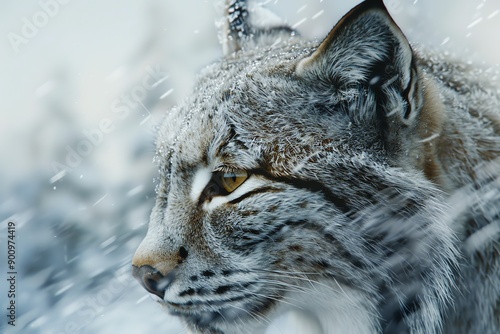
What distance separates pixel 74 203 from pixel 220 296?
1.27 meters

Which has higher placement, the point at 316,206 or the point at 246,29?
the point at 246,29

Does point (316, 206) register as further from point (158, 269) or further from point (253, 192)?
point (158, 269)

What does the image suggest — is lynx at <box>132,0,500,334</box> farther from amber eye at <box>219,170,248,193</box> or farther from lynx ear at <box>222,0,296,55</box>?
lynx ear at <box>222,0,296,55</box>

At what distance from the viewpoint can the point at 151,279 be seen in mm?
1150

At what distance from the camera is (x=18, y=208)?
2.09 meters

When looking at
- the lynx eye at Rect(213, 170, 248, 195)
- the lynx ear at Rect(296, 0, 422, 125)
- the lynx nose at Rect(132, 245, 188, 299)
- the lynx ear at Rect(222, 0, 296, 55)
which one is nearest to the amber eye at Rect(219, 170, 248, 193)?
the lynx eye at Rect(213, 170, 248, 195)

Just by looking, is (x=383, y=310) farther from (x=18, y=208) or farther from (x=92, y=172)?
(x=18, y=208)

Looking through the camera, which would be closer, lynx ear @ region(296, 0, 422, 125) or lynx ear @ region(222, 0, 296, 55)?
lynx ear @ region(296, 0, 422, 125)

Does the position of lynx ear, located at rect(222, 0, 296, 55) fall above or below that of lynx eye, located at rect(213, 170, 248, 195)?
above

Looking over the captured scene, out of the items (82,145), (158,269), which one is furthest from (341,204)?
(82,145)

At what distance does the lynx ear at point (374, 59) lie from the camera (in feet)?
3.31

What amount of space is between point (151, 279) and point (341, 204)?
47 centimetres

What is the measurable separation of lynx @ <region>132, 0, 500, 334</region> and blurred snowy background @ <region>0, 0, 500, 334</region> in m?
0.80

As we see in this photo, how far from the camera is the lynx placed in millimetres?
1097
